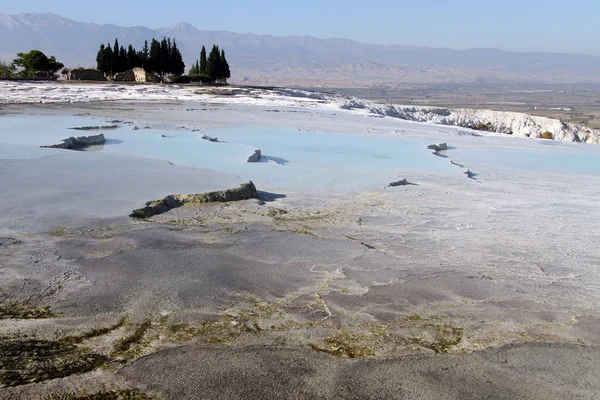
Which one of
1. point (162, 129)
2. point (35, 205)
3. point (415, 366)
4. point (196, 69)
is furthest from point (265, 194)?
point (196, 69)

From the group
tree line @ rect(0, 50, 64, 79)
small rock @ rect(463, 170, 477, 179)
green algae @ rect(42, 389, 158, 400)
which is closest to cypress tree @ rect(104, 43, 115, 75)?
tree line @ rect(0, 50, 64, 79)

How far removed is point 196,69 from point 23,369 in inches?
1731

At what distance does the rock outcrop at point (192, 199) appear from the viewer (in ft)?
18.9

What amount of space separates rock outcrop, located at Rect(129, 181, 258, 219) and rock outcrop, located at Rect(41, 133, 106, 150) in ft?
13.9

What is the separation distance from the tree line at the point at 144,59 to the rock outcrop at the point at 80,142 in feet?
93.3

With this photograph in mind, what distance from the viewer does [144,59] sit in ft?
129

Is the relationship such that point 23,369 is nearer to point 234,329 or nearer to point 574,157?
point 234,329

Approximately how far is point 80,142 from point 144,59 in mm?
30769

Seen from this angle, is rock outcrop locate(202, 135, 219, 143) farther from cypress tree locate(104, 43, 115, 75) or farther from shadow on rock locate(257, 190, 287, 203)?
cypress tree locate(104, 43, 115, 75)

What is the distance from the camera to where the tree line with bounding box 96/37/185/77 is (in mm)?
37344

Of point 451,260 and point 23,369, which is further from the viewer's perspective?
point 451,260

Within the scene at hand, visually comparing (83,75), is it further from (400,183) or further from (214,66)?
(400,183)

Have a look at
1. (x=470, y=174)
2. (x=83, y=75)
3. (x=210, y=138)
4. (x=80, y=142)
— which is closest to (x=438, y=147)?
(x=470, y=174)

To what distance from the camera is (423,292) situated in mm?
4184
